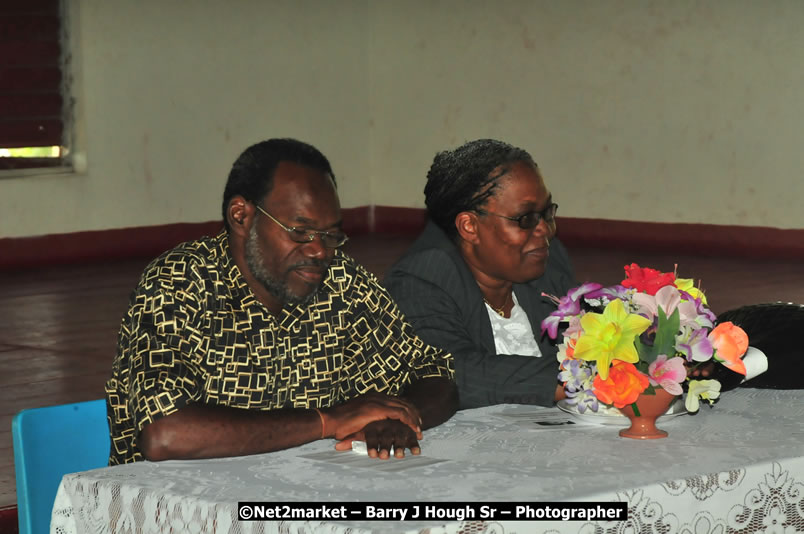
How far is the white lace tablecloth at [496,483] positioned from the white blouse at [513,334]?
0.80m

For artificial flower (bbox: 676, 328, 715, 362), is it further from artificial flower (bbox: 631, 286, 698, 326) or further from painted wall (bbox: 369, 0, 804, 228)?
painted wall (bbox: 369, 0, 804, 228)

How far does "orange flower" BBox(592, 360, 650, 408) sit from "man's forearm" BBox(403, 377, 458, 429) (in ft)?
1.20

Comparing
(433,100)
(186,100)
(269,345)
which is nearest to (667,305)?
(269,345)

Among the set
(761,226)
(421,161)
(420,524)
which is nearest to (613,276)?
(761,226)

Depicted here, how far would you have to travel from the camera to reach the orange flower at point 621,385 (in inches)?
94.8

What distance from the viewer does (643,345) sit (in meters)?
2.46

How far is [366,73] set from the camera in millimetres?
13602

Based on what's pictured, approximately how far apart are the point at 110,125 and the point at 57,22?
997 mm

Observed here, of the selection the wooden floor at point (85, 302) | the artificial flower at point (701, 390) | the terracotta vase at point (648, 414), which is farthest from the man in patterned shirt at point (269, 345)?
the wooden floor at point (85, 302)

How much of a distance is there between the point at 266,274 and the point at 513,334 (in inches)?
35.0

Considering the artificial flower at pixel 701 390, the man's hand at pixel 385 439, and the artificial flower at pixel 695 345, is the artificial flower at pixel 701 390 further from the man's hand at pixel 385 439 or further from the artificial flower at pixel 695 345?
the man's hand at pixel 385 439

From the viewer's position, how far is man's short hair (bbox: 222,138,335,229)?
2.70 meters

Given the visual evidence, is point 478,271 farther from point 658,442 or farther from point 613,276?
point 613,276

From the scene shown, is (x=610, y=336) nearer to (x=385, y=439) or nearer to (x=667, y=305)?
(x=667, y=305)
